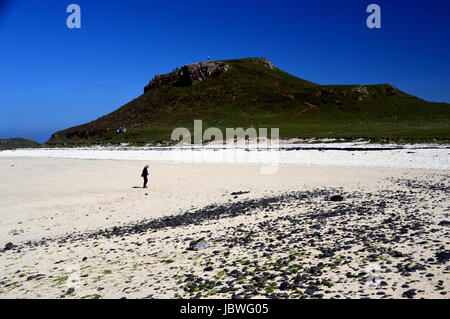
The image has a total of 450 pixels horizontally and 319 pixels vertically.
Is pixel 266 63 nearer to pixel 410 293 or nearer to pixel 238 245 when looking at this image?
pixel 238 245

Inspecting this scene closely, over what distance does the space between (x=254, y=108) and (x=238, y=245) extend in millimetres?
112823

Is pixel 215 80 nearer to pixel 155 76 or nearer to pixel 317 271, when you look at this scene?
pixel 155 76

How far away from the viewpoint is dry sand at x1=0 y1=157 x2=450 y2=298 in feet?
22.8

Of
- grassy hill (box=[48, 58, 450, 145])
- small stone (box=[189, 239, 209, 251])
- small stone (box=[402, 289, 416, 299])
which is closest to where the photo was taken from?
small stone (box=[402, 289, 416, 299])

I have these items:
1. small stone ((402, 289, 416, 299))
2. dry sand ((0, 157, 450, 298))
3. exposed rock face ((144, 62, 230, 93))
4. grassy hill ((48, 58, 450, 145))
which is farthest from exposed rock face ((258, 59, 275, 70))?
small stone ((402, 289, 416, 299))

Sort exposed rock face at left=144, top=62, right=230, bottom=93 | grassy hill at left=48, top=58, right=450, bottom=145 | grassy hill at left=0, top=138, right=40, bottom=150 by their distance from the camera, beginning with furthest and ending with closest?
1. exposed rock face at left=144, top=62, right=230, bottom=93
2. grassy hill at left=0, top=138, right=40, bottom=150
3. grassy hill at left=48, top=58, right=450, bottom=145

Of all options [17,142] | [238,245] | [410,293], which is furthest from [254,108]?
[410,293]

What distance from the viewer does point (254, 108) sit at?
119938mm

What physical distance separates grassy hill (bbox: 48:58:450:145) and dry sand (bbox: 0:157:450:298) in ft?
206

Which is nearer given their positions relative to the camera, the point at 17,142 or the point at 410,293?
the point at 410,293

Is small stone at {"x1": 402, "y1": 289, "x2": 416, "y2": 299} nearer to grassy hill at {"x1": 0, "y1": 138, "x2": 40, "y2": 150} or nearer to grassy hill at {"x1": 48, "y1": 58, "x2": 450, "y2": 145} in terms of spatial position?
grassy hill at {"x1": 48, "y1": 58, "x2": 450, "y2": 145}

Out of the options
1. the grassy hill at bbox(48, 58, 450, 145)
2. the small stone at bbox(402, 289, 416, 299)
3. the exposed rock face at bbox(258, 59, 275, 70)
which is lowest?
the small stone at bbox(402, 289, 416, 299)

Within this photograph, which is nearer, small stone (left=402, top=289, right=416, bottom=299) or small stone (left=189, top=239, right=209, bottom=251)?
small stone (left=402, top=289, right=416, bottom=299)
